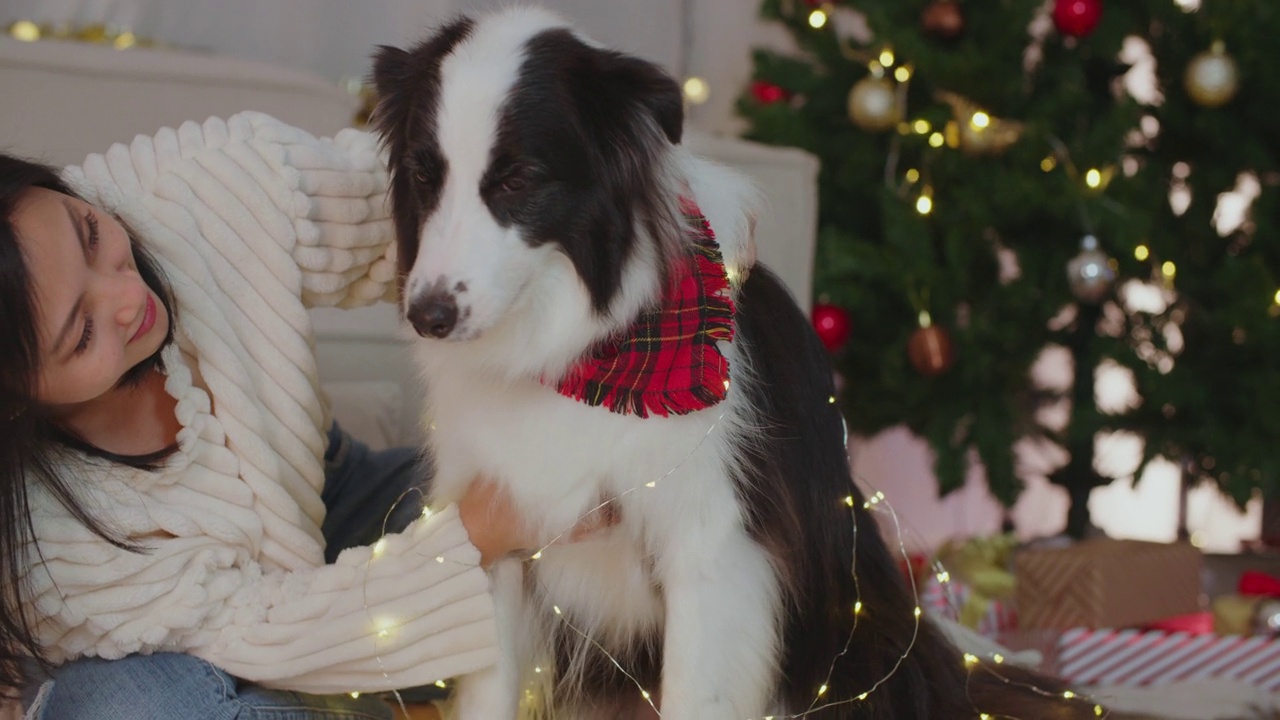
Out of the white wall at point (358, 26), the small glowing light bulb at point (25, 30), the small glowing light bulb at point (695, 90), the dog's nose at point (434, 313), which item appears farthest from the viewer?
the small glowing light bulb at point (695, 90)

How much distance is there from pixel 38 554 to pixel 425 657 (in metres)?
0.50

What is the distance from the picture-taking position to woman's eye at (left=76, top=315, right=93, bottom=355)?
1447 millimetres

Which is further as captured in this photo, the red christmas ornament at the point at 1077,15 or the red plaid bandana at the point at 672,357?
the red christmas ornament at the point at 1077,15

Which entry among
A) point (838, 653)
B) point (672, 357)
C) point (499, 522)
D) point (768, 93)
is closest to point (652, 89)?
point (672, 357)

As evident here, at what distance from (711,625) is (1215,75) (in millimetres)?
2167

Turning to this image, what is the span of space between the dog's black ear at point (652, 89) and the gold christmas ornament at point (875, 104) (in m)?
1.69

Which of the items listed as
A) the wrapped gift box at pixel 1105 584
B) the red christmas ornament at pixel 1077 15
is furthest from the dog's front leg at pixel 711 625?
the red christmas ornament at pixel 1077 15

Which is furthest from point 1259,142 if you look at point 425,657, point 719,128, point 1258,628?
point 425,657

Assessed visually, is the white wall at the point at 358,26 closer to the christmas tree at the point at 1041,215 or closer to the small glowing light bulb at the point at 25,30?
the small glowing light bulb at the point at 25,30

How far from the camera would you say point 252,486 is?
5.35 feet

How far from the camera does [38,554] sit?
4.84 ft

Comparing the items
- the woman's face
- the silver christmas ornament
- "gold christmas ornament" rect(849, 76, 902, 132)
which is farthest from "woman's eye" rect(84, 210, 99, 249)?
the silver christmas ornament

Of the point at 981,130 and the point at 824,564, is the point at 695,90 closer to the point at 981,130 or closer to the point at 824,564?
the point at 981,130

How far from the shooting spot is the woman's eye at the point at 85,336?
1447 millimetres
